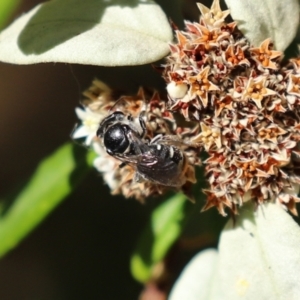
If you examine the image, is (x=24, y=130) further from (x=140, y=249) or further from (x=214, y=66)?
(x=214, y=66)

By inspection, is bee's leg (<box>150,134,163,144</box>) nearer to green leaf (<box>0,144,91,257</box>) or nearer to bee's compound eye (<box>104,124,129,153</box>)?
bee's compound eye (<box>104,124,129,153</box>)

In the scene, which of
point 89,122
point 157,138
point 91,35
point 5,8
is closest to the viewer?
point 91,35

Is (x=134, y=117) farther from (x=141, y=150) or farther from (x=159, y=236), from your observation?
(x=159, y=236)

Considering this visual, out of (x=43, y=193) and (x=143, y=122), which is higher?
(x=143, y=122)

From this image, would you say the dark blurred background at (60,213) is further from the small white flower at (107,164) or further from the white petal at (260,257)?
the white petal at (260,257)

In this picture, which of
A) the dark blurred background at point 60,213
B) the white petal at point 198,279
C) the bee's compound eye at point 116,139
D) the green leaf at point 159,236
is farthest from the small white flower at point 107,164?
the dark blurred background at point 60,213

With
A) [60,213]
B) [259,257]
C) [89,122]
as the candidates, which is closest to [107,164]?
[89,122]

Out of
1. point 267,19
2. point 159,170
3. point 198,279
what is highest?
point 267,19
